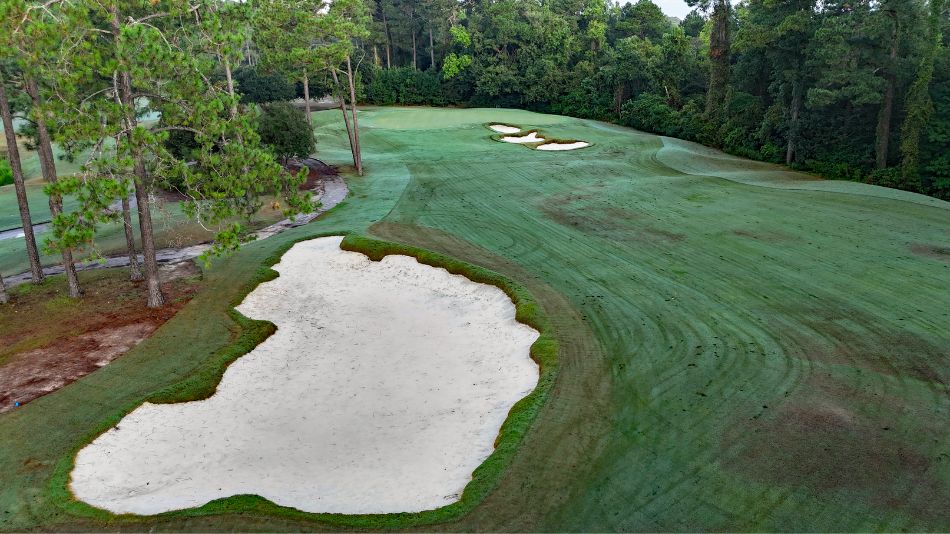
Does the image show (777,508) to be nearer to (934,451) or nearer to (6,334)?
(934,451)

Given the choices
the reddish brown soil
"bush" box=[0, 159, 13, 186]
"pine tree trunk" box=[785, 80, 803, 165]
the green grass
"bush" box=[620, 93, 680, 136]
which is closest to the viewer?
the green grass

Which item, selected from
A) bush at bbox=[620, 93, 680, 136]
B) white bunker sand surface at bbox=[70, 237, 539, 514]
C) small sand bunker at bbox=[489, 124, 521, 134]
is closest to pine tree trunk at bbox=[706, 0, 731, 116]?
bush at bbox=[620, 93, 680, 136]

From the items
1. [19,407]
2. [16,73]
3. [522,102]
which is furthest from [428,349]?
[522,102]

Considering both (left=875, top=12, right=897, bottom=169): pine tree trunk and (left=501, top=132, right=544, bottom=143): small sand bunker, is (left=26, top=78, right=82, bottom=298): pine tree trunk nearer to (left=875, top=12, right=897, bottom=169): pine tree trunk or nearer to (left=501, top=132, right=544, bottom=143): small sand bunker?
(left=501, top=132, right=544, bottom=143): small sand bunker

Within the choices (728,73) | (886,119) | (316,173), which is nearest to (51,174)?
(316,173)

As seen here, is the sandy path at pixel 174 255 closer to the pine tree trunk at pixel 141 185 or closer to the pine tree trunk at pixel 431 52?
the pine tree trunk at pixel 141 185

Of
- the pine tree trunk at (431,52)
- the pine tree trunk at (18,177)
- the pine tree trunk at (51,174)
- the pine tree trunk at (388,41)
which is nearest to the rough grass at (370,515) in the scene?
the pine tree trunk at (51,174)
